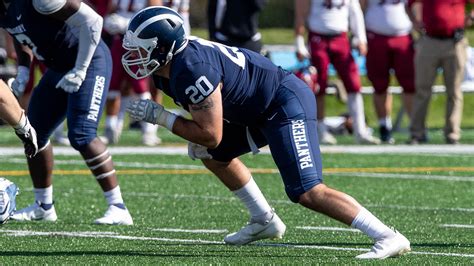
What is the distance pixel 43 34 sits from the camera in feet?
26.8

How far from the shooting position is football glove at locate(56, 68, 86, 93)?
26.2 ft

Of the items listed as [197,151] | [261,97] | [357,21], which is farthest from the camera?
[357,21]

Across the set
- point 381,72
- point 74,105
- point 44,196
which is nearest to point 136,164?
point 381,72

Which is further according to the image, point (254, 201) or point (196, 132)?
point (254, 201)

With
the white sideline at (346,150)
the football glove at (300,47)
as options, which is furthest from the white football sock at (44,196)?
the football glove at (300,47)

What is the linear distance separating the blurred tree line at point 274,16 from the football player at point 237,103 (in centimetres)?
2963

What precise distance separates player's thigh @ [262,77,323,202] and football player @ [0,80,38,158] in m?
1.28

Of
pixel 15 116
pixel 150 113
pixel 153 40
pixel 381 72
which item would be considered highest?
pixel 153 40

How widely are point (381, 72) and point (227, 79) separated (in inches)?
336

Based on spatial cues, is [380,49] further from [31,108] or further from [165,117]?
[165,117]

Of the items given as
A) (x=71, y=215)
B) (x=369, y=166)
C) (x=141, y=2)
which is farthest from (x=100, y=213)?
(x=141, y=2)

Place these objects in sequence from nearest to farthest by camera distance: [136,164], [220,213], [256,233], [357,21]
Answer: [256,233], [220,213], [136,164], [357,21]

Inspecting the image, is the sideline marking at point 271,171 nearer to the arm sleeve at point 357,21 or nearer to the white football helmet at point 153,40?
the arm sleeve at point 357,21

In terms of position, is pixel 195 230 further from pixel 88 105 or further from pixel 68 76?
pixel 68 76
